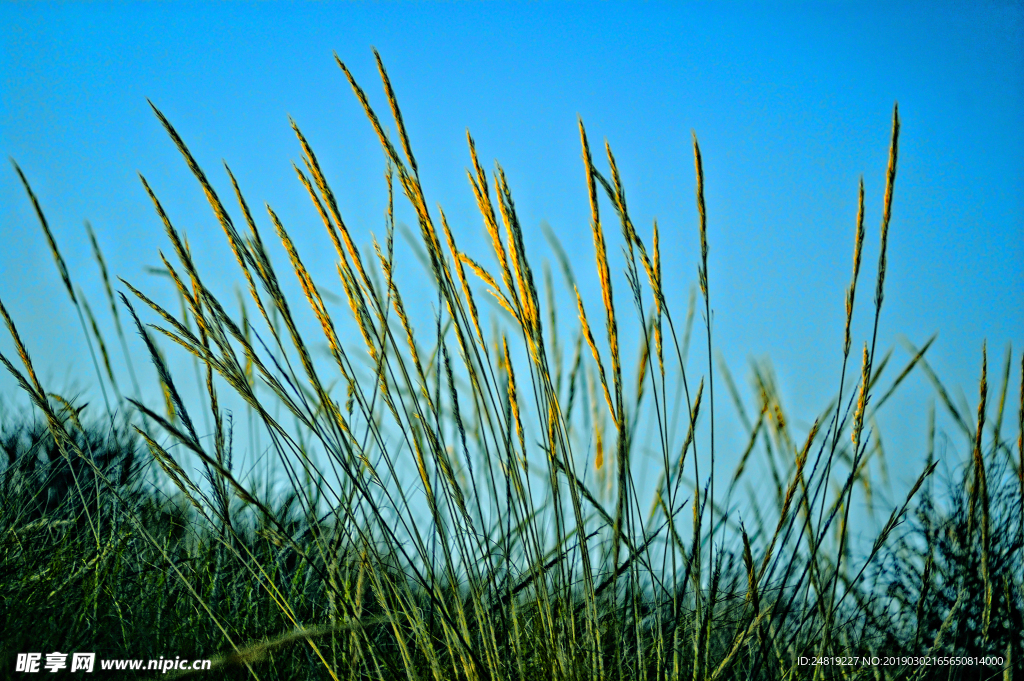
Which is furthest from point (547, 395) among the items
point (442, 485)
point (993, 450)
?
point (993, 450)

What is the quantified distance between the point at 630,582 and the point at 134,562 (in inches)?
44.4

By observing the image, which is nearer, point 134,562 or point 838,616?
point 838,616

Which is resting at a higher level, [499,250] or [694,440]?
[499,250]

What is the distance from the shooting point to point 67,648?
1183mm

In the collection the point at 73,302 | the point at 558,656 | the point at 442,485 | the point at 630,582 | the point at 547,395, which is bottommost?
the point at 558,656

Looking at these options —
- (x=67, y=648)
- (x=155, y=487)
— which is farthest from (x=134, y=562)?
(x=67, y=648)

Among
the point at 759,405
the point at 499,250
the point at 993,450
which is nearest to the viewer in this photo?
the point at 499,250

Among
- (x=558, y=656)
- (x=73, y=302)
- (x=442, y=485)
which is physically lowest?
(x=558, y=656)

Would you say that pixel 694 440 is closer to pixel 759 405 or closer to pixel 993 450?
pixel 759 405

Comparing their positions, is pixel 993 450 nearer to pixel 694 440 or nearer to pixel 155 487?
pixel 694 440

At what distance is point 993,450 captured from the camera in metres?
1.77

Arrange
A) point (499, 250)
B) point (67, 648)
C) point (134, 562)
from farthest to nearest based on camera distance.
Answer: point (134, 562) < point (67, 648) < point (499, 250)

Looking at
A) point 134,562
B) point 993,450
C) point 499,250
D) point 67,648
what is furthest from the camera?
point 993,450

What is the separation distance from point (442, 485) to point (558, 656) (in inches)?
12.8
